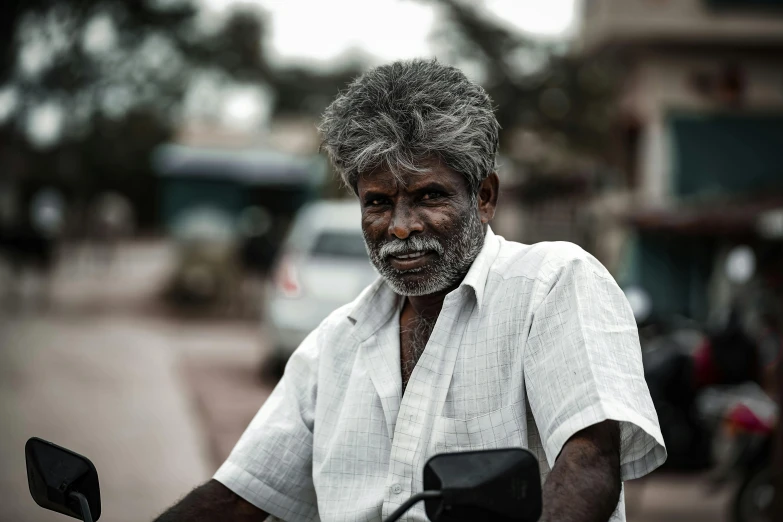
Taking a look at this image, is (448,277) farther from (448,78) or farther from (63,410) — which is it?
(63,410)

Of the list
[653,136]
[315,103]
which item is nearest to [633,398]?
[653,136]

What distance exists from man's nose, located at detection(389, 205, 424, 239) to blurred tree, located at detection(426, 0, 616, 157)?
502 inches

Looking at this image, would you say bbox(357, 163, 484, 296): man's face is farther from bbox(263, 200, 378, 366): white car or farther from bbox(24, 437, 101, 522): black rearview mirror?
bbox(263, 200, 378, 366): white car

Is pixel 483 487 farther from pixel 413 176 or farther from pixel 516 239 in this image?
pixel 516 239

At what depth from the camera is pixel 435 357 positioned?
2062 millimetres

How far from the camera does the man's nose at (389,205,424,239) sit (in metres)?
2.15

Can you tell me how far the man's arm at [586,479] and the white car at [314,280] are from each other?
7917mm

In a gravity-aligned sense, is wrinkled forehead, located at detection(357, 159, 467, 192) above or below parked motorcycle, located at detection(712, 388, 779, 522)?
above

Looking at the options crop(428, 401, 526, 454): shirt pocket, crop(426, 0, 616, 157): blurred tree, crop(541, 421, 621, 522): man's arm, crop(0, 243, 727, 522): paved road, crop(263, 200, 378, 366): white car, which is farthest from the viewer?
crop(426, 0, 616, 157): blurred tree

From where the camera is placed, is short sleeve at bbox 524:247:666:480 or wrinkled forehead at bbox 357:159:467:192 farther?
wrinkled forehead at bbox 357:159:467:192

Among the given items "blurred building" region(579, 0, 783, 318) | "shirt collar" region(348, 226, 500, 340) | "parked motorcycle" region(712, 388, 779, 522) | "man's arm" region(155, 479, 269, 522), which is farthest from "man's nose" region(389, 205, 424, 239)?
"blurred building" region(579, 0, 783, 318)

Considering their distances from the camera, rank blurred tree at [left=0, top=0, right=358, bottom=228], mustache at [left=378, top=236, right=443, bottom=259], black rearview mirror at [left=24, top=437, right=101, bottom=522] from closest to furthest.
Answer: black rearview mirror at [left=24, top=437, right=101, bottom=522]
mustache at [left=378, top=236, right=443, bottom=259]
blurred tree at [left=0, top=0, right=358, bottom=228]

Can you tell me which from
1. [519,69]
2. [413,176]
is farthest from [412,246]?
[519,69]

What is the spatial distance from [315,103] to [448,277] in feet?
164
